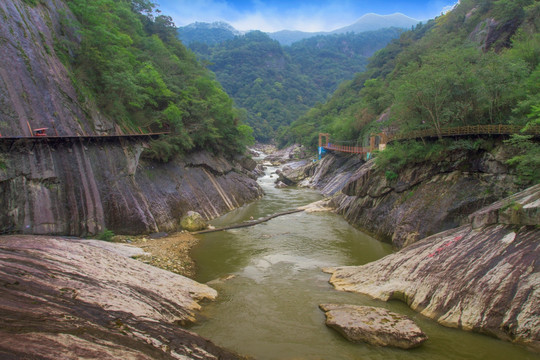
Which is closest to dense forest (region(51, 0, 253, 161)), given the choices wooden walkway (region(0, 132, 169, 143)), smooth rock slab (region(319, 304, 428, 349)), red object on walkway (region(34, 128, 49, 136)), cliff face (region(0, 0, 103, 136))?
cliff face (region(0, 0, 103, 136))

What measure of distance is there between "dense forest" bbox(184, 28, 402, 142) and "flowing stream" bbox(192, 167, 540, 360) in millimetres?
98437

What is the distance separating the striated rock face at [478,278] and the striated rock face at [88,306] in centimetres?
695

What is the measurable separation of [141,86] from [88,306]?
20.8 m

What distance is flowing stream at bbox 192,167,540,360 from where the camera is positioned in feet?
27.4

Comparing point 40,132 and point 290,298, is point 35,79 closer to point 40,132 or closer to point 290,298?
point 40,132

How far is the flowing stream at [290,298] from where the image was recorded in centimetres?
836

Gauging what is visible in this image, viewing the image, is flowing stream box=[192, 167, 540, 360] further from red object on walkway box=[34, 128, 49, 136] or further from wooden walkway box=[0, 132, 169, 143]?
red object on walkway box=[34, 128, 49, 136]

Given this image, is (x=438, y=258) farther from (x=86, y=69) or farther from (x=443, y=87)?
(x=86, y=69)

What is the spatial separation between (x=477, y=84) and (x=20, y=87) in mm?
25091

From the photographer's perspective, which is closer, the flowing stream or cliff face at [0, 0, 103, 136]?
the flowing stream

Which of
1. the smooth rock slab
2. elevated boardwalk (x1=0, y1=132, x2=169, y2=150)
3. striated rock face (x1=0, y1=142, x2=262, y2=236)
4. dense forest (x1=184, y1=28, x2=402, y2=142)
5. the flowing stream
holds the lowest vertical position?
the flowing stream

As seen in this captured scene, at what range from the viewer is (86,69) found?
20.8m

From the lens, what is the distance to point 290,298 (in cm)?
1188

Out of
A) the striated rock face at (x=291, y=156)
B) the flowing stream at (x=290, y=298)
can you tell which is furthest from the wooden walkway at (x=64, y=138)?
the striated rock face at (x=291, y=156)
